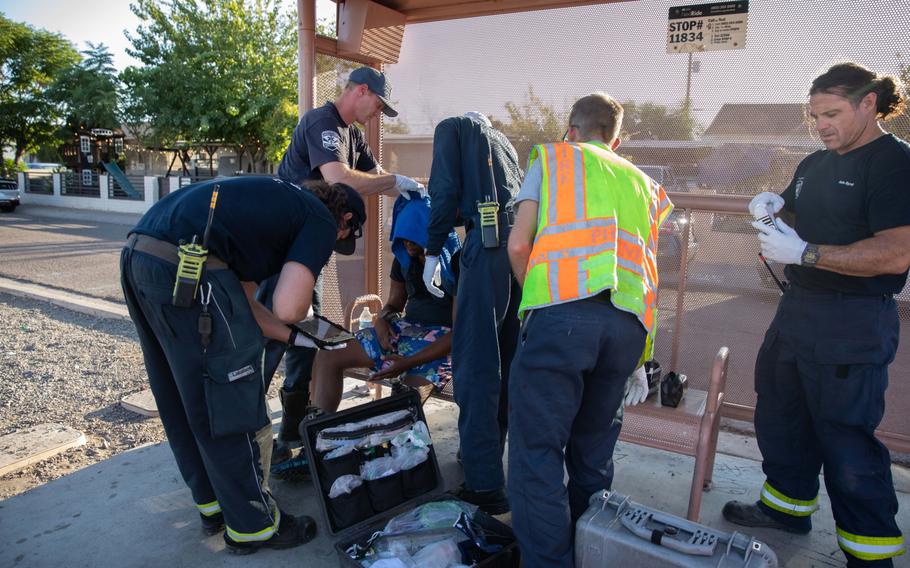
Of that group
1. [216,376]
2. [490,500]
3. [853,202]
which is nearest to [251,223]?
[216,376]

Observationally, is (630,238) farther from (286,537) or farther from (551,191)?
(286,537)

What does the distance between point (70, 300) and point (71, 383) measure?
3.22 m

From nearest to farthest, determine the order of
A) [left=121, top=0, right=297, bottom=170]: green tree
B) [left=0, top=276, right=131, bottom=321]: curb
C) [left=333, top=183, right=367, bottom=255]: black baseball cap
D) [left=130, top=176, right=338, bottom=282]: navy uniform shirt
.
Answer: [left=130, top=176, right=338, bottom=282]: navy uniform shirt, [left=333, top=183, right=367, bottom=255]: black baseball cap, [left=0, top=276, right=131, bottom=321]: curb, [left=121, top=0, right=297, bottom=170]: green tree

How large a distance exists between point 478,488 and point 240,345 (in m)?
1.26

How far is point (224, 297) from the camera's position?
229cm

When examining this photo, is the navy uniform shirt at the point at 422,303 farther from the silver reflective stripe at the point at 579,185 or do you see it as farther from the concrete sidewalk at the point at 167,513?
the silver reflective stripe at the point at 579,185

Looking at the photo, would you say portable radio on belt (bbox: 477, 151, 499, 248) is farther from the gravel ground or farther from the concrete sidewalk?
the gravel ground

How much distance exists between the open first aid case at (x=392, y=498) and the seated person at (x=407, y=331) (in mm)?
169

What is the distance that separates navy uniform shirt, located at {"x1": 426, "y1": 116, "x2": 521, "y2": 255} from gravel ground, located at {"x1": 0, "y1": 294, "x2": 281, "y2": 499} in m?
2.28

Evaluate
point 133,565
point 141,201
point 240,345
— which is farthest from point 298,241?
point 141,201

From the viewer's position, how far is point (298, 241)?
91.3 inches

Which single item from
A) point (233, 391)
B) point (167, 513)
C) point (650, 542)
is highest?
point (233, 391)

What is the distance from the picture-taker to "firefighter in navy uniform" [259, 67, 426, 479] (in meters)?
3.25

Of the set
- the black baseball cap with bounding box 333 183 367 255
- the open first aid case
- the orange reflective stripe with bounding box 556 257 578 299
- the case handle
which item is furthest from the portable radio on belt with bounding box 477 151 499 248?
the case handle
